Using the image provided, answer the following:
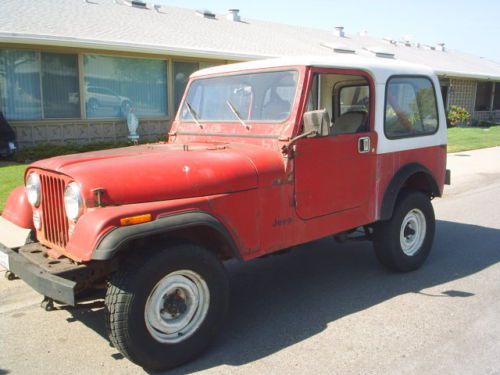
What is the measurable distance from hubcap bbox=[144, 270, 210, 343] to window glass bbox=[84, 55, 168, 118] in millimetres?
11127

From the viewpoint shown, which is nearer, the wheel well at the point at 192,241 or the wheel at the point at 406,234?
the wheel well at the point at 192,241

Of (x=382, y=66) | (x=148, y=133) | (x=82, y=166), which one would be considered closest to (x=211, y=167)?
(x=82, y=166)

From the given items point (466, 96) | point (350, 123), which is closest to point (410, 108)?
point (350, 123)

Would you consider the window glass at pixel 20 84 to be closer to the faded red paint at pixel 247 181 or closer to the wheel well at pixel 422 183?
the faded red paint at pixel 247 181

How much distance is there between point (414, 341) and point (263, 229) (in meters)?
1.36

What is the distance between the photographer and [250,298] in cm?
447

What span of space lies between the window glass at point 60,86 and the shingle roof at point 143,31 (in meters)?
0.79

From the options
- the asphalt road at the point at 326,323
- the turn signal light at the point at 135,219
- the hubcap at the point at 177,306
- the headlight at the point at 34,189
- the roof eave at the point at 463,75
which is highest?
the roof eave at the point at 463,75

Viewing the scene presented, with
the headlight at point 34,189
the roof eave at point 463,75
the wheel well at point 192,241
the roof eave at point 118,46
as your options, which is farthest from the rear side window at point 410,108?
the roof eave at point 463,75

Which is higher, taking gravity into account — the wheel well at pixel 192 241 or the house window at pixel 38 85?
the house window at pixel 38 85

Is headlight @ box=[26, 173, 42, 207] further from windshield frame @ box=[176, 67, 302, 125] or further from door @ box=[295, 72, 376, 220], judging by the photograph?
door @ box=[295, 72, 376, 220]

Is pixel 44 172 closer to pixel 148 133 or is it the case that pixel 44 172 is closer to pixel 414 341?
pixel 414 341

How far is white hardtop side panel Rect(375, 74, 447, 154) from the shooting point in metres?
4.57

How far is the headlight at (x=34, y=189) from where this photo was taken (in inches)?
141
